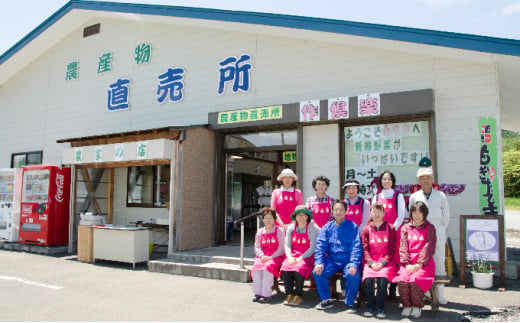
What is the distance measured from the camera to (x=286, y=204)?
6.26 metres

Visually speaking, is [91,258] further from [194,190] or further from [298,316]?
[298,316]

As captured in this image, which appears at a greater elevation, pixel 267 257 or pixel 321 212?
pixel 321 212

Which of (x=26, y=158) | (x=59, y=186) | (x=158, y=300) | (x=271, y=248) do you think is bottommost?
(x=158, y=300)

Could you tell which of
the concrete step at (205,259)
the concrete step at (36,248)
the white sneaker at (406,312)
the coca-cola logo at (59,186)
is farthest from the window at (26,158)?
the white sneaker at (406,312)

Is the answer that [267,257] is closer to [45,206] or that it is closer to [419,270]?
[419,270]

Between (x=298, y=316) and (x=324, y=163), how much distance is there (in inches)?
148

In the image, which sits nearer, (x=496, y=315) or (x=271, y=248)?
(x=496, y=315)

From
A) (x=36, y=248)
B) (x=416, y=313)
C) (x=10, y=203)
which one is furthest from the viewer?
(x=10, y=203)

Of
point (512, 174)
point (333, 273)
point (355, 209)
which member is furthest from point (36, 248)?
point (512, 174)

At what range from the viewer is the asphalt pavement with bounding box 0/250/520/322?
476 centimetres

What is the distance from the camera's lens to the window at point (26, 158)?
515 inches

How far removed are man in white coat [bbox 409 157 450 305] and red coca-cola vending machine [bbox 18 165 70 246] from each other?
27.3ft

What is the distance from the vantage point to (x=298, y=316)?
15.5ft

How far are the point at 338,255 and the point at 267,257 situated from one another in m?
0.97
